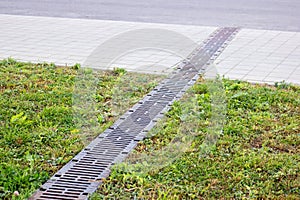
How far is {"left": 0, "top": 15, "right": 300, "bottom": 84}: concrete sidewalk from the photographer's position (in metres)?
7.34

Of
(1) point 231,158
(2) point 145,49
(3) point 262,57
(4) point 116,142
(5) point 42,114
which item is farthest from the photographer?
(2) point 145,49

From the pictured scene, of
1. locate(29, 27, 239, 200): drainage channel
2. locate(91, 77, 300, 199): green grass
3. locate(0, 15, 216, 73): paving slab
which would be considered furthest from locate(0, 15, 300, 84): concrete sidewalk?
locate(91, 77, 300, 199): green grass

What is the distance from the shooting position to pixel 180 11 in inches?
479

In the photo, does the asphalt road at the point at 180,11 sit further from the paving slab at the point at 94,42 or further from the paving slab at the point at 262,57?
the paving slab at the point at 262,57

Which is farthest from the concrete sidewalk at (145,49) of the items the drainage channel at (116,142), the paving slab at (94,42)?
the drainage channel at (116,142)

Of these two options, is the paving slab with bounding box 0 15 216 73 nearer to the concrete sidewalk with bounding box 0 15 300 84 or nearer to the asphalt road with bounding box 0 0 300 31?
the concrete sidewalk with bounding box 0 15 300 84

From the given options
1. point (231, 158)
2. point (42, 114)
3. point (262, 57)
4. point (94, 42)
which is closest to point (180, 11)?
point (94, 42)

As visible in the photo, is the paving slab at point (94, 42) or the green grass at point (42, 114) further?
the paving slab at point (94, 42)

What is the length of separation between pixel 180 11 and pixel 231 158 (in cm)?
806

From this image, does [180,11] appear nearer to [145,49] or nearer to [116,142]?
[145,49]


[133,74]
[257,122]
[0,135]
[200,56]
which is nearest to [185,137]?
[257,122]

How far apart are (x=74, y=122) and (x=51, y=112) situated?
33cm

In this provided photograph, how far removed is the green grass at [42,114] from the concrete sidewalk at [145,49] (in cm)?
60

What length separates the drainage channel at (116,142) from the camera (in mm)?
4027
